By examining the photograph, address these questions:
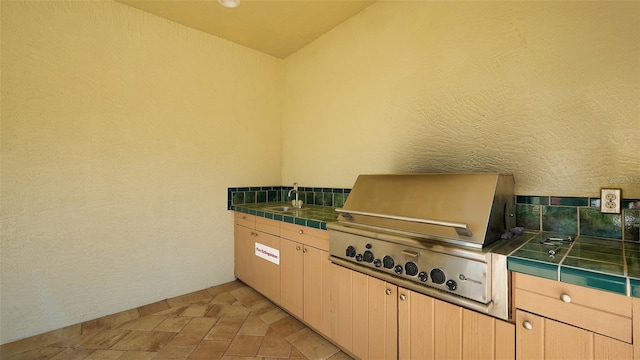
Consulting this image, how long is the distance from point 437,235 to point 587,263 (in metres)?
0.53

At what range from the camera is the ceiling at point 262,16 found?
240 cm

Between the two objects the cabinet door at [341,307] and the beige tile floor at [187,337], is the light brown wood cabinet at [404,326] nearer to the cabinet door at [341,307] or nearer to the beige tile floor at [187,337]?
the cabinet door at [341,307]

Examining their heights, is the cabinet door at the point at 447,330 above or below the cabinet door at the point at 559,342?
below

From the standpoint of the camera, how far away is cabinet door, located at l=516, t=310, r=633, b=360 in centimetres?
91

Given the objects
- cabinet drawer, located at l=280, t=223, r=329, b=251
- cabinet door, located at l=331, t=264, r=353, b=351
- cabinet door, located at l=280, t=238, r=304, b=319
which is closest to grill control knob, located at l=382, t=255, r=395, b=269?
cabinet door, located at l=331, t=264, r=353, b=351

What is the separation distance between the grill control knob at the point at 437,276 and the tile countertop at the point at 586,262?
0.28 m

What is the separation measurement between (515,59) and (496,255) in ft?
4.05

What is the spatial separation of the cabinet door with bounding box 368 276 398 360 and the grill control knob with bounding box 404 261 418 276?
0.16m

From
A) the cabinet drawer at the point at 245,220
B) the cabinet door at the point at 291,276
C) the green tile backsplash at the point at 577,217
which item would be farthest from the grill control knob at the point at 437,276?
the cabinet drawer at the point at 245,220

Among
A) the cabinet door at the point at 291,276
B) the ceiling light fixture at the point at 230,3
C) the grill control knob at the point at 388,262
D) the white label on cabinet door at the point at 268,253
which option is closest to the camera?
the grill control knob at the point at 388,262

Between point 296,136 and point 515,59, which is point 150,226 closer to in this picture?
point 296,136

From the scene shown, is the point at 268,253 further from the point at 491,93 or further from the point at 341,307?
the point at 491,93

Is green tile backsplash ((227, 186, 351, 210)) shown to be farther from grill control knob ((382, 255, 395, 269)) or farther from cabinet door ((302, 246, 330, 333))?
grill control knob ((382, 255, 395, 269))

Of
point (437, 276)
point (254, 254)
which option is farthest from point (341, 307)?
point (254, 254)
